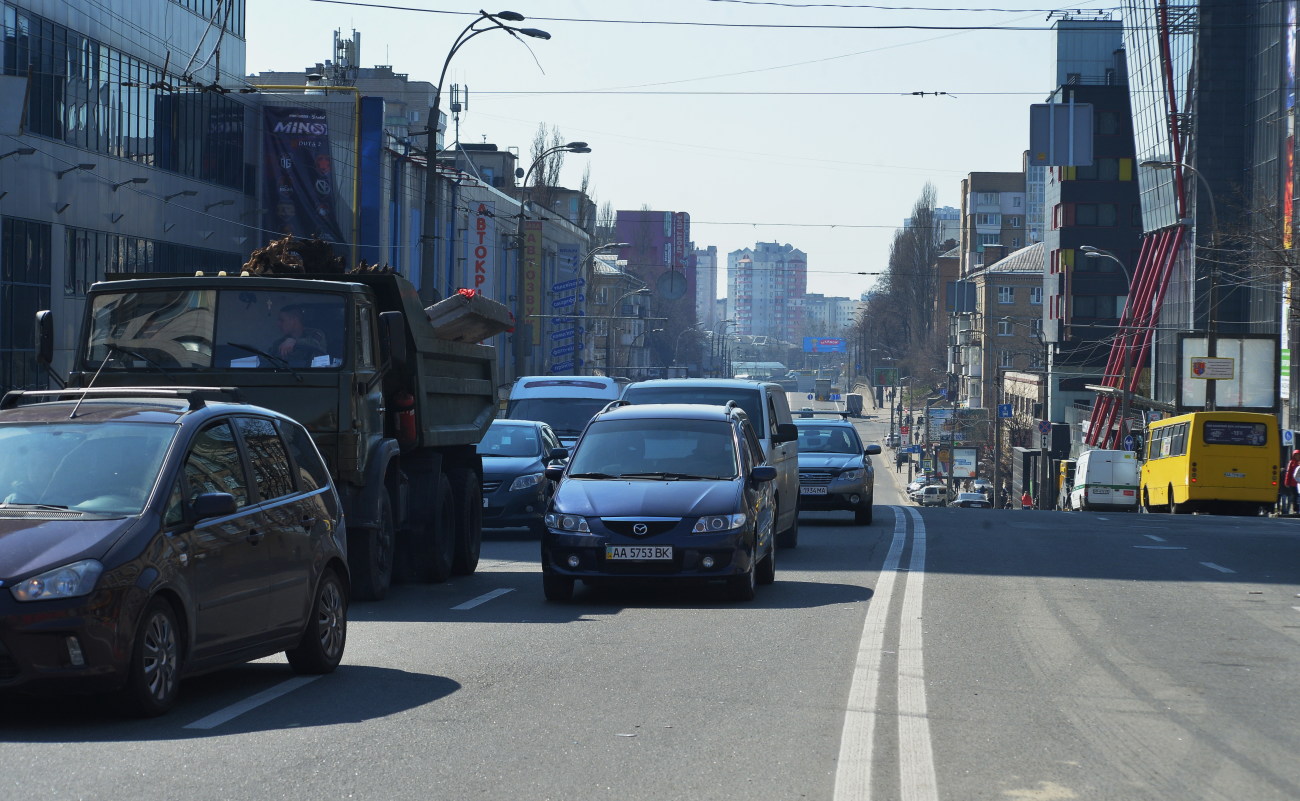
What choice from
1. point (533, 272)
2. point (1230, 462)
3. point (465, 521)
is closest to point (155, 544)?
point (465, 521)

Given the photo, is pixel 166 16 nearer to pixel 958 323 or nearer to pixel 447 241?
pixel 447 241

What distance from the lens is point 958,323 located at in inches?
5556

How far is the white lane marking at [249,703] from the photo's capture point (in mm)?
7508

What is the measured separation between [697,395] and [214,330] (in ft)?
22.1

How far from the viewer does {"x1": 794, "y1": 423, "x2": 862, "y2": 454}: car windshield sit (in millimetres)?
25438

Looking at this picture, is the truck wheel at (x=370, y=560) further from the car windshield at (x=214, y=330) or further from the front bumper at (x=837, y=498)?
the front bumper at (x=837, y=498)

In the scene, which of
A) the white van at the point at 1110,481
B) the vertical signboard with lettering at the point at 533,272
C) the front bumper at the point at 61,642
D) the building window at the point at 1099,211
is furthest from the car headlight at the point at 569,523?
the building window at the point at 1099,211

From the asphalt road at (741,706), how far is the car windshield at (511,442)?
22.5 ft

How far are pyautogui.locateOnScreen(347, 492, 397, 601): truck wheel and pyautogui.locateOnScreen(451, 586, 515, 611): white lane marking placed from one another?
737mm

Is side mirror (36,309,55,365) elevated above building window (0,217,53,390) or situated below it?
below

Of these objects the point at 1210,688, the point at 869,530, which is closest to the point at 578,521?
the point at 1210,688

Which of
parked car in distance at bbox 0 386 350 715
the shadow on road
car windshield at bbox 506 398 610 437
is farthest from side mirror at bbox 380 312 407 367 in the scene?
car windshield at bbox 506 398 610 437

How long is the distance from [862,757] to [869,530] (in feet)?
54.4

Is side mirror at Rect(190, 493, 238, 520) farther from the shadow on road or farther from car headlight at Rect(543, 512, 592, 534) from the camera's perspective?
car headlight at Rect(543, 512, 592, 534)
